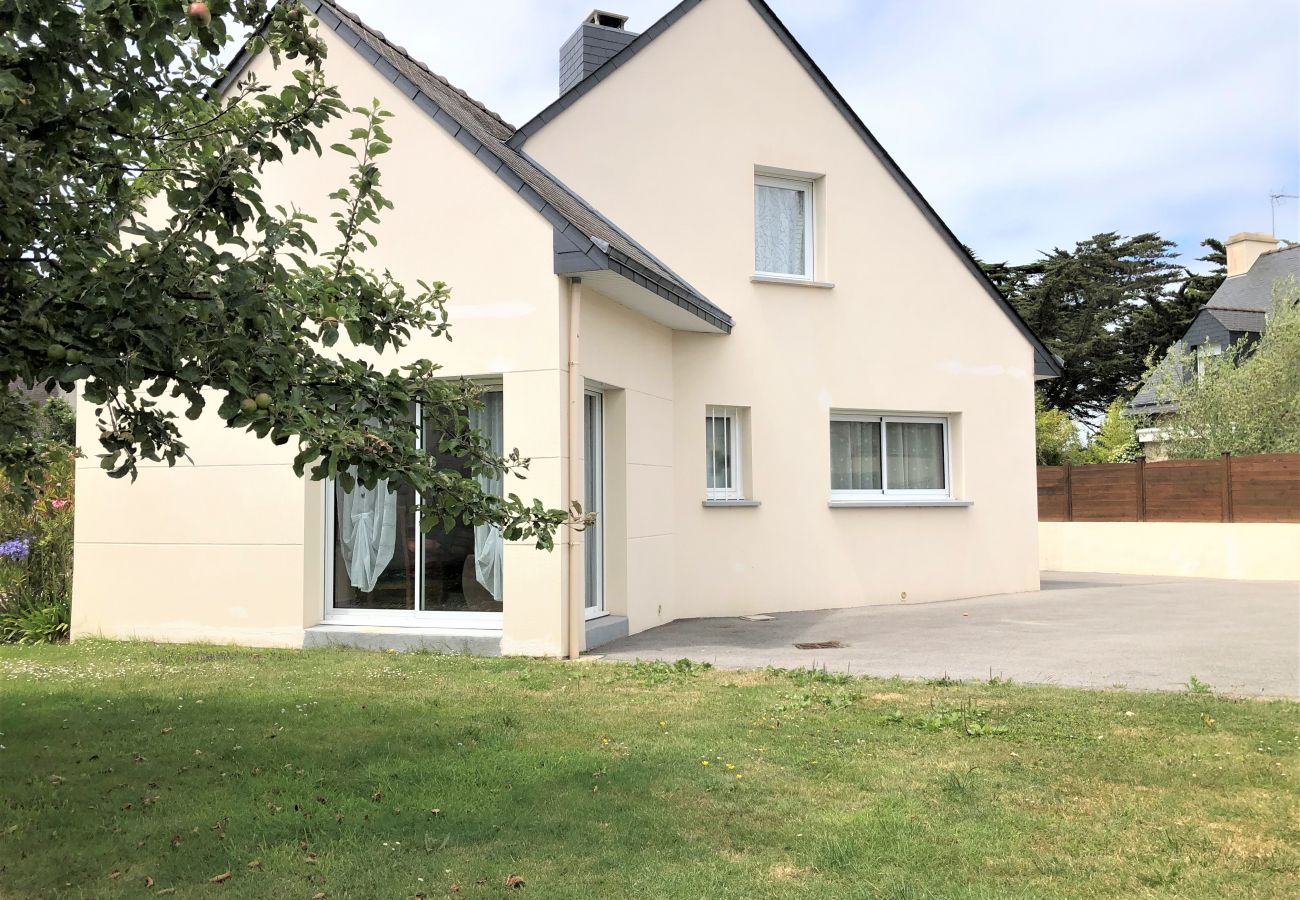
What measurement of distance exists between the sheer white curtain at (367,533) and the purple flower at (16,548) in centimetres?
383

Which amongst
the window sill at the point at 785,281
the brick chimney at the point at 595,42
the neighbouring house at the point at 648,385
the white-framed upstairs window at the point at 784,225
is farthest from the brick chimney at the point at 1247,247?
the brick chimney at the point at 595,42

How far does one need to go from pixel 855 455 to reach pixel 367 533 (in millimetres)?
6341

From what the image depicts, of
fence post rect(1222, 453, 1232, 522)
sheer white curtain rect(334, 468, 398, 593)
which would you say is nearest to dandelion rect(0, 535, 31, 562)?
sheer white curtain rect(334, 468, 398, 593)

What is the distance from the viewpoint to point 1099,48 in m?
10.9

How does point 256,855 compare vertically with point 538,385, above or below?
below

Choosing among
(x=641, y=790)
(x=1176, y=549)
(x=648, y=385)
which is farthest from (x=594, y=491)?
(x=1176, y=549)

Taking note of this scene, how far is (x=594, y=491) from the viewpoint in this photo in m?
10.1

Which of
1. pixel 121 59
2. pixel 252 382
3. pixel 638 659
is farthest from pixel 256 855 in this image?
pixel 638 659

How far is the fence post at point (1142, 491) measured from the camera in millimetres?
18984

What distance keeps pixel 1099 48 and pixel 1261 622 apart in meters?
6.40

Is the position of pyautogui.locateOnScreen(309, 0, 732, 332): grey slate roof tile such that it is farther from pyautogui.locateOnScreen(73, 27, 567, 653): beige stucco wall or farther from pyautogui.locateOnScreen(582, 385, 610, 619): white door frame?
pyautogui.locateOnScreen(582, 385, 610, 619): white door frame

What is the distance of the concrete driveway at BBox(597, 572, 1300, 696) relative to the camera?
786cm

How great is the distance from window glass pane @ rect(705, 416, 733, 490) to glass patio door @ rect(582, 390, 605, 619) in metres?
2.07

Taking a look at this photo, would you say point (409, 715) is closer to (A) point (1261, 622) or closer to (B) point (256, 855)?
(B) point (256, 855)
